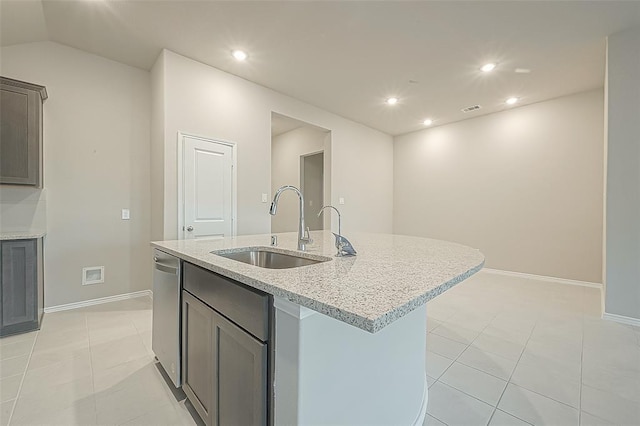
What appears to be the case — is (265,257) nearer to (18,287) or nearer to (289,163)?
(18,287)

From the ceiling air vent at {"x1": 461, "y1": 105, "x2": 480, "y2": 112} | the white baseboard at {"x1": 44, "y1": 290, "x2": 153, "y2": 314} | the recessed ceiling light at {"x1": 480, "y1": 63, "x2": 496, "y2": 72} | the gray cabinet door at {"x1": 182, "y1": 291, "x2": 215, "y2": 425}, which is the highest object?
the recessed ceiling light at {"x1": 480, "y1": 63, "x2": 496, "y2": 72}

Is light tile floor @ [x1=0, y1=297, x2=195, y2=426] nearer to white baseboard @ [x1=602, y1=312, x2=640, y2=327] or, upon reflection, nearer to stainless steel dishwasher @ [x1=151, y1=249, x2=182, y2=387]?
stainless steel dishwasher @ [x1=151, y1=249, x2=182, y2=387]

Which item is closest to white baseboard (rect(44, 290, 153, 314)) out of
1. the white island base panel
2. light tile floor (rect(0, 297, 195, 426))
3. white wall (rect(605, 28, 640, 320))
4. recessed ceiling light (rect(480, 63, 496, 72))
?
light tile floor (rect(0, 297, 195, 426))

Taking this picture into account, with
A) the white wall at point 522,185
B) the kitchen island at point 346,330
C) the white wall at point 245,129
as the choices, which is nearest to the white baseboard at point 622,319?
the white wall at point 522,185

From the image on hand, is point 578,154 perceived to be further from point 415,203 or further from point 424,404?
point 424,404

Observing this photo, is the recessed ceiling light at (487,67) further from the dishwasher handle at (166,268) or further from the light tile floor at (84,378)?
the light tile floor at (84,378)

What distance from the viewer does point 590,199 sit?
12.8 feet

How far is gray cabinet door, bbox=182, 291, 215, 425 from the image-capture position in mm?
1233

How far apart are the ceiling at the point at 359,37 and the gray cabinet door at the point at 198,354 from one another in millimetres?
2413

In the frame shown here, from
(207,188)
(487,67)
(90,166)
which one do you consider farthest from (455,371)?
(90,166)

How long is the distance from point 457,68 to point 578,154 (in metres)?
2.34

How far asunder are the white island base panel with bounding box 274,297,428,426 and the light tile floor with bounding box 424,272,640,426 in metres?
0.51

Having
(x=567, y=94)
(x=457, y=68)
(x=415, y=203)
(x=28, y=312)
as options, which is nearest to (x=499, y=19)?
(x=457, y=68)

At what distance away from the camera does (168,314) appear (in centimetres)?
166
